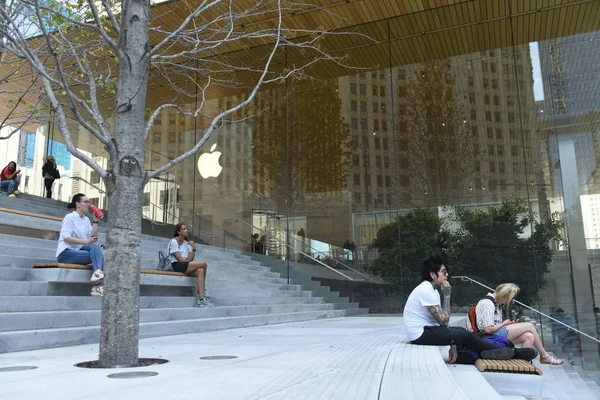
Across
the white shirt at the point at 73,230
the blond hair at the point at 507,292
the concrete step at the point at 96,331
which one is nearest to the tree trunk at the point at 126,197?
the concrete step at the point at 96,331

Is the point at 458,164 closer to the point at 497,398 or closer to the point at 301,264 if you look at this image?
the point at 301,264

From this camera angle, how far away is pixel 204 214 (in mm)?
16781

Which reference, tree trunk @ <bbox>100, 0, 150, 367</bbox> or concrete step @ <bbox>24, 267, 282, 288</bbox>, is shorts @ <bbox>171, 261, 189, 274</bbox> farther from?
tree trunk @ <bbox>100, 0, 150, 367</bbox>

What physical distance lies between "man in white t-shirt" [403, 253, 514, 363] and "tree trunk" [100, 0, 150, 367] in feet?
9.42

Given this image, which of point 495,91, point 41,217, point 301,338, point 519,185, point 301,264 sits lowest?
point 301,338

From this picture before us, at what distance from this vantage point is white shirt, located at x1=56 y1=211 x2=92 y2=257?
23.6 feet

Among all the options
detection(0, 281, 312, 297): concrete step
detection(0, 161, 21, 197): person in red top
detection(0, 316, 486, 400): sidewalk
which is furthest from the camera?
detection(0, 161, 21, 197): person in red top

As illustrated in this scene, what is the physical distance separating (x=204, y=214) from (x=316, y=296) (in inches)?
203

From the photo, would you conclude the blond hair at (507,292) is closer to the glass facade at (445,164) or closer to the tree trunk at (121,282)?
the tree trunk at (121,282)

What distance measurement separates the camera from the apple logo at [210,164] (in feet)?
56.1

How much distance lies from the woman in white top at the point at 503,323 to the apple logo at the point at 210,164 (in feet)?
41.2

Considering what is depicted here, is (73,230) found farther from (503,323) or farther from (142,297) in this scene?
(503,323)

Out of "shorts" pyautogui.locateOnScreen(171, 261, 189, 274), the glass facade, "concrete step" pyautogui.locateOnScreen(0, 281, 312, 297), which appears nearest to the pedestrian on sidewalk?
the glass facade

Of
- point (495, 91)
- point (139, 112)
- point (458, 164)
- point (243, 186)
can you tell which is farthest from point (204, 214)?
point (139, 112)
